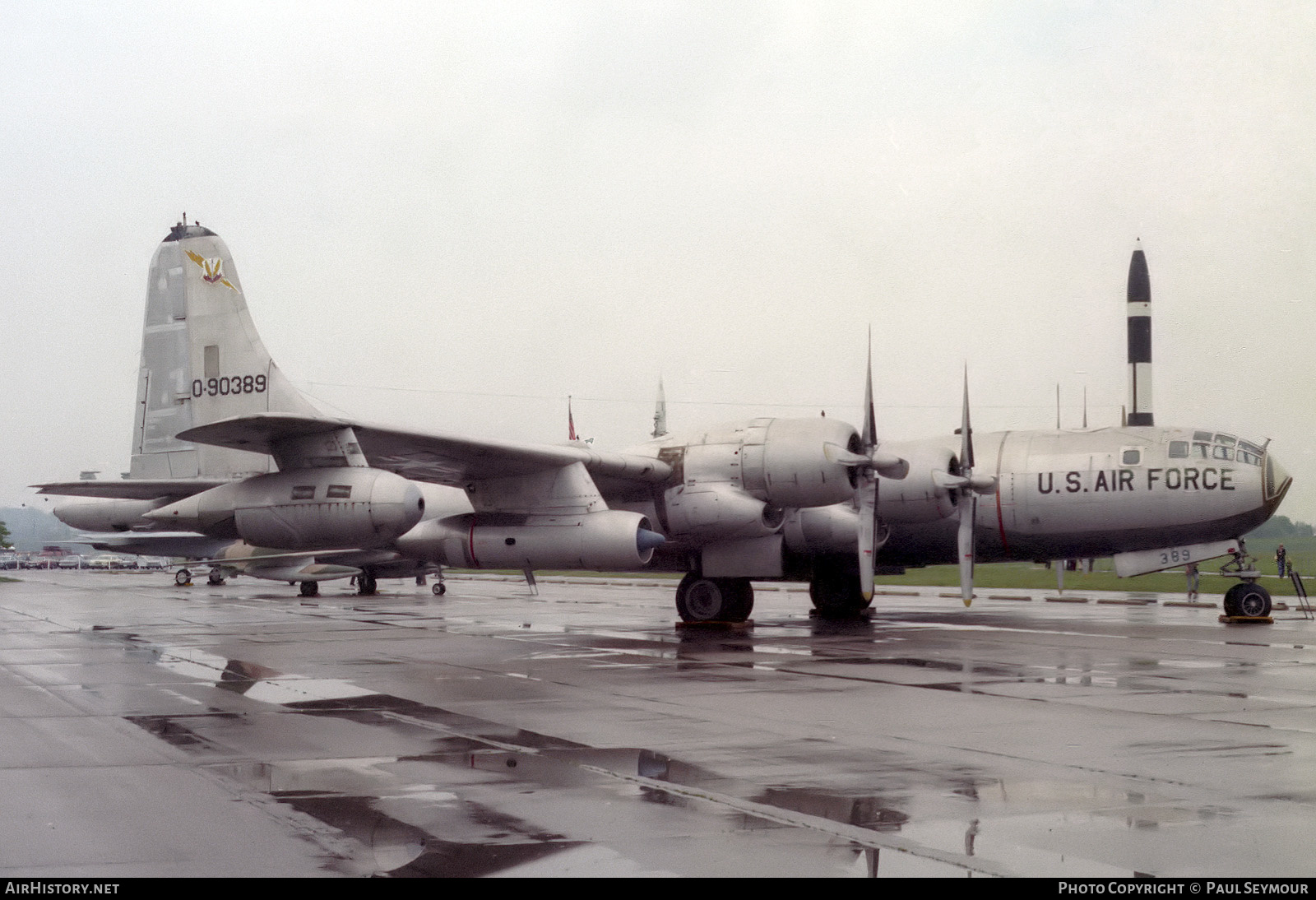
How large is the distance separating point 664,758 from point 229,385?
62.8 feet

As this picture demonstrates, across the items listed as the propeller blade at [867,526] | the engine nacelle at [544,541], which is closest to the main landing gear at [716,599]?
the propeller blade at [867,526]

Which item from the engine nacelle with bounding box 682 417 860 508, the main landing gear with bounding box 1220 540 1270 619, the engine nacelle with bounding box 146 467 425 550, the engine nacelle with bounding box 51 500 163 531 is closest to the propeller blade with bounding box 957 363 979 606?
the engine nacelle with bounding box 682 417 860 508

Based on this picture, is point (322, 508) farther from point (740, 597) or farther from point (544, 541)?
point (740, 597)

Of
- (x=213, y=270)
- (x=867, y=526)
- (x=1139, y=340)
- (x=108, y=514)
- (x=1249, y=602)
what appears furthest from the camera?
(x=1139, y=340)

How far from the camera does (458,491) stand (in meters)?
25.5

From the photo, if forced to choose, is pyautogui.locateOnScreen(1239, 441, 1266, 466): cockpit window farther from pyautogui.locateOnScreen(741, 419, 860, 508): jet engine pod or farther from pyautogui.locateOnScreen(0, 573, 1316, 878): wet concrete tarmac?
pyautogui.locateOnScreen(741, 419, 860, 508): jet engine pod

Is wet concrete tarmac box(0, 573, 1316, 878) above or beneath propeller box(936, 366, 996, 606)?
beneath

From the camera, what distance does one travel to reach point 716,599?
2456 centimetres

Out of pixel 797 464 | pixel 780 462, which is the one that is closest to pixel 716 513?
pixel 780 462

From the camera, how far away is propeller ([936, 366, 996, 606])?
24469 mm

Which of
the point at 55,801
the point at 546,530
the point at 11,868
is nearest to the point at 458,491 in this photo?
the point at 546,530

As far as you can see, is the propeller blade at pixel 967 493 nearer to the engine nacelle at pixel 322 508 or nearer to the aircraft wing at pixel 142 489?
the engine nacelle at pixel 322 508

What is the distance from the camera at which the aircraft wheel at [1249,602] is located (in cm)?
2458

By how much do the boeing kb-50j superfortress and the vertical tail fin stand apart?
0.14 feet
